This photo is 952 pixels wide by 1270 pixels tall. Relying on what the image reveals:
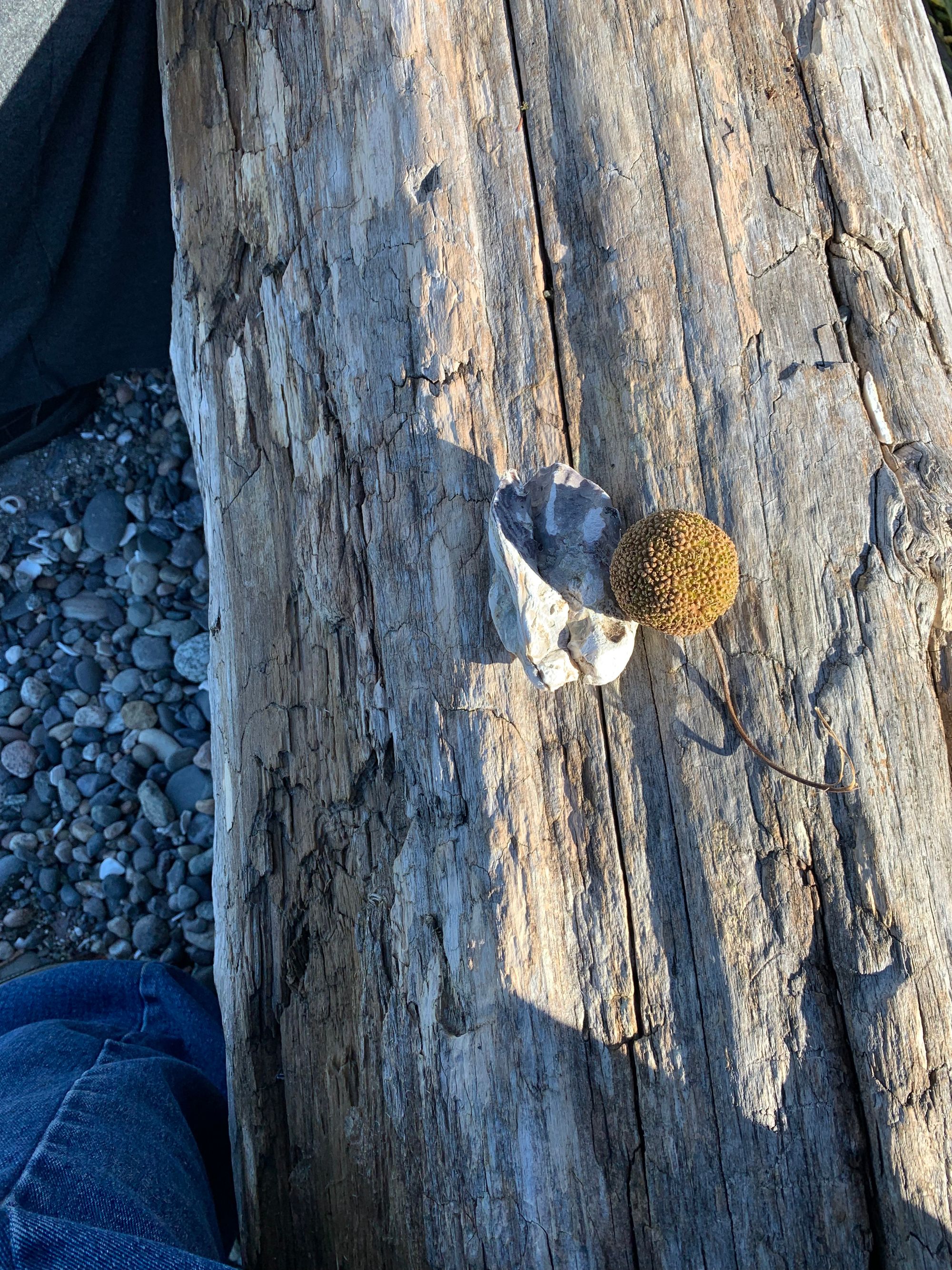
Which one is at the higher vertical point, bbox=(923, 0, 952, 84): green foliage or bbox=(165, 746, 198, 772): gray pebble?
bbox=(923, 0, 952, 84): green foliage

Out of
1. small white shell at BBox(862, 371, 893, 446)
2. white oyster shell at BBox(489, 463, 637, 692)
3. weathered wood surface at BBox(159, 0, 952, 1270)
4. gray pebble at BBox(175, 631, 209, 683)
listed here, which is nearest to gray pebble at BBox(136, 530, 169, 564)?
gray pebble at BBox(175, 631, 209, 683)

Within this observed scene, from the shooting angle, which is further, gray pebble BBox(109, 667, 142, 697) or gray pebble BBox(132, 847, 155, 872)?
gray pebble BBox(109, 667, 142, 697)

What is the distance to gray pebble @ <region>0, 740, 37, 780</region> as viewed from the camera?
3.50m

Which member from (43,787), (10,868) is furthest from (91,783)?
(10,868)

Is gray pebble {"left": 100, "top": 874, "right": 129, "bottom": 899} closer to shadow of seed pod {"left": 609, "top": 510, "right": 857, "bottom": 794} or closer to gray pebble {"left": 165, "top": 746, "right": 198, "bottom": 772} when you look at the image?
gray pebble {"left": 165, "top": 746, "right": 198, "bottom": 772}

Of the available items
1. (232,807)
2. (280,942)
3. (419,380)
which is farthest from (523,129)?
(280,942)

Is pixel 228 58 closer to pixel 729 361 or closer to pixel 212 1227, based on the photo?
pixel 729 361

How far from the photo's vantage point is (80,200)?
3229mm

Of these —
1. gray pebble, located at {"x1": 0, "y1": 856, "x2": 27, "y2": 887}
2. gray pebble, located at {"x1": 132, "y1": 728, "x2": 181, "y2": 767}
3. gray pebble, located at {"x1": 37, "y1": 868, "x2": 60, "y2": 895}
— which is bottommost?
gray pebble, located at {"x1": 37, "y1": 868, "x2": 60, "y2": 895}

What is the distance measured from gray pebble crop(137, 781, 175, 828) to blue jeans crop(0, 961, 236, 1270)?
2.01ft

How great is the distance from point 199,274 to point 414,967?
193cm

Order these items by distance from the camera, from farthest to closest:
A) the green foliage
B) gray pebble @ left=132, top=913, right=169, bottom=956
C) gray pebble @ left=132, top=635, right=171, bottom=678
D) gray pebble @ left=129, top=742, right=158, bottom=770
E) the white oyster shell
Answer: the green foliage → gray pebble @ left=132, top=635, right=171, bottom=678 → gray pebble @ left=129, top=742, right=158, bottom=770 → gray pebble @ left=132, top=913, right=169, bottom=956 → the white oyster shell

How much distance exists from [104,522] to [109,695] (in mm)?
768

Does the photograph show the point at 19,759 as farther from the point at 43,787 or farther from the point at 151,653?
the point at 151,653
